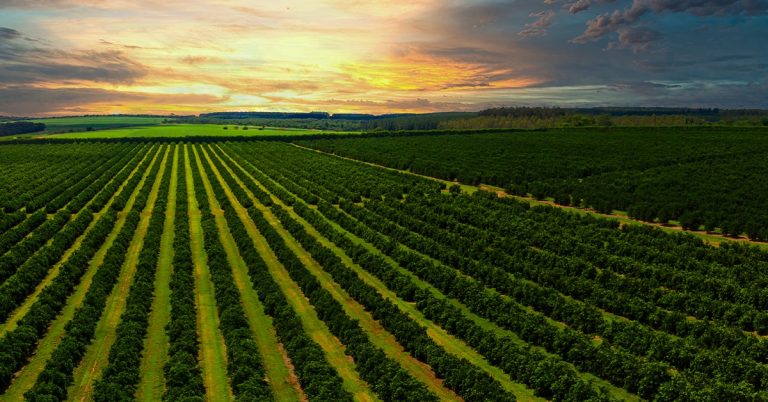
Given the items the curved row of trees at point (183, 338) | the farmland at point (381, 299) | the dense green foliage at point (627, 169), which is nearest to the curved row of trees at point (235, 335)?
the farmland at point (381, 299)

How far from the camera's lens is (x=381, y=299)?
3594cm

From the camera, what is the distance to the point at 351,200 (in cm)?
7612

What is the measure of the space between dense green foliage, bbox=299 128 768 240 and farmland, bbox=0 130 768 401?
868mm

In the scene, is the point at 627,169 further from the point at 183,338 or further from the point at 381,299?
the point at 183,338

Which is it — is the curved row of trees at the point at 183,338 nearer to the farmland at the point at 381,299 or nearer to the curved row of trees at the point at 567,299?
the farmland at the point at 381,299

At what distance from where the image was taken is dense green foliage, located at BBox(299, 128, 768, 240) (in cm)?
6022

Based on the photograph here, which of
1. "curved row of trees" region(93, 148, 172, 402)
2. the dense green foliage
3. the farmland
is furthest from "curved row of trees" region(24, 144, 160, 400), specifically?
the dense green foliage

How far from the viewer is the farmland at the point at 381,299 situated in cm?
2545

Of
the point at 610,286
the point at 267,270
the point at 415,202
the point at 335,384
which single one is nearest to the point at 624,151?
the point at 415,202

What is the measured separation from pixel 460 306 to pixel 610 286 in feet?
37.4

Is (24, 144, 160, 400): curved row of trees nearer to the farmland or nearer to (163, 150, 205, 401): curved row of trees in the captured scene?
the farmland

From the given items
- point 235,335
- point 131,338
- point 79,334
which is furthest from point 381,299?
point 79,334

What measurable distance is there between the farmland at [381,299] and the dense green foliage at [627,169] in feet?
2.85

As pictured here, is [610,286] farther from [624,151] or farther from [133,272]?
[624,151]
